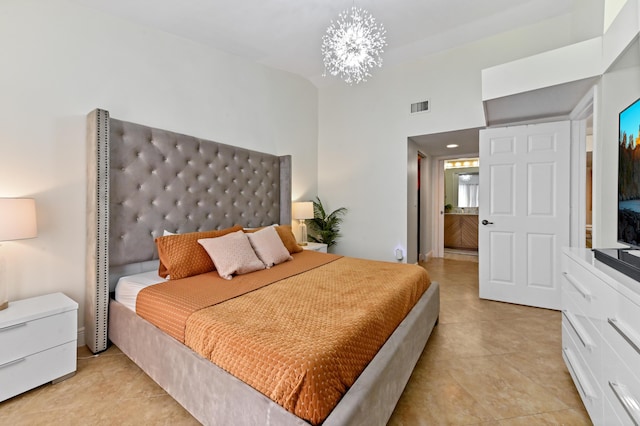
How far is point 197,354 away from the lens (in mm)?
1421

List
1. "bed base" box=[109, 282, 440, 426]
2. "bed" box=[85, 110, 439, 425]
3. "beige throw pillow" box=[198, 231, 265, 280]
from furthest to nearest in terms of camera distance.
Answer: "beige throw pillow" box=[198, 231, 265, 280]
"bed" box=[85, 110, 439, 425]
"bed base" box=[109, 282, 440, 426]

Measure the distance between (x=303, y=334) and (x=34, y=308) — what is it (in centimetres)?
179

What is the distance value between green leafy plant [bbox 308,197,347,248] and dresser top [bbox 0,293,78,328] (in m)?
3.09

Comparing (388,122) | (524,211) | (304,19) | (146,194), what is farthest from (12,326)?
(524,211)

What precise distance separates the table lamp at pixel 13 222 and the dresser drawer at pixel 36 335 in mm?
249

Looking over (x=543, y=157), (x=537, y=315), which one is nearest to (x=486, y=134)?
(x=543, y=157)

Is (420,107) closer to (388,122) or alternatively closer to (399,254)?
(388,122)

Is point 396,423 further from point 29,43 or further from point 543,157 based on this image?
point 29,43

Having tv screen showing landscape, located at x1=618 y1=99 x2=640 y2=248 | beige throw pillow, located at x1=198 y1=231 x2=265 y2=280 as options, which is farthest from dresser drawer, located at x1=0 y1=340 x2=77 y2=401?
tv screen showing landscape, located at x1=618 y1=99 x2=640 y2=248

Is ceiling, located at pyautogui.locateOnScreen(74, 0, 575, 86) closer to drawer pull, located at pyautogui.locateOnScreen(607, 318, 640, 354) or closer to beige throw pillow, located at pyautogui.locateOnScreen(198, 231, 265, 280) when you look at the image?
beige throw pillow, located at pyautogui.locateOnScreen(198, 231, 265, 280)

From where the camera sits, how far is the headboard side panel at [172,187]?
2.34 metres

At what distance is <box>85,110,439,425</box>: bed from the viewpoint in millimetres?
1217

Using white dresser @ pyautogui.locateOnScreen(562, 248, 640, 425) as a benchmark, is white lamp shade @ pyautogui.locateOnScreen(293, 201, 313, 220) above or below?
above

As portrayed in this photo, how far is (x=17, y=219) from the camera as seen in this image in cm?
175
